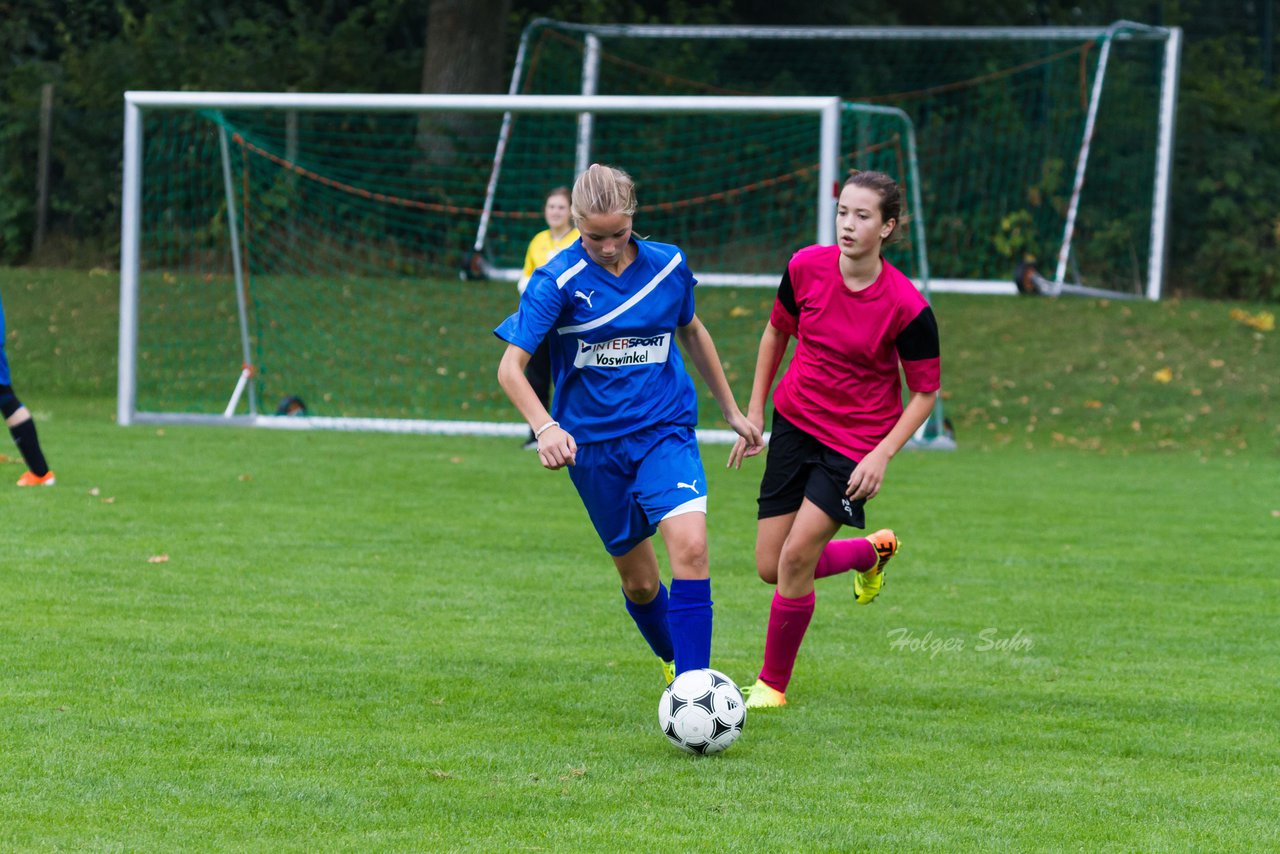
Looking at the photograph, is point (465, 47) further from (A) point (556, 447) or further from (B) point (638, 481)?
(A) point (556, 447)

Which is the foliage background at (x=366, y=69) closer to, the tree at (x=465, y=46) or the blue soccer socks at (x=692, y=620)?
the tree at (x=465, y=46)

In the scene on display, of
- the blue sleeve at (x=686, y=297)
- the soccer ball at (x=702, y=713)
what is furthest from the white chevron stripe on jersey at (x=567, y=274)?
the soccer ball at (x=702, y=713)

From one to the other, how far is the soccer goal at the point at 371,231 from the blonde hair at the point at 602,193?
8594 mm

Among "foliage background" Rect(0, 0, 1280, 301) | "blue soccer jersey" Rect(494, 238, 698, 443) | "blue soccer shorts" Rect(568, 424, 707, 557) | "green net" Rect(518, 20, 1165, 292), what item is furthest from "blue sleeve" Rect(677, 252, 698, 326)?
"foliage background" Rect(0, 0, 1280, 301)

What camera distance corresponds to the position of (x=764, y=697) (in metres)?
5.44

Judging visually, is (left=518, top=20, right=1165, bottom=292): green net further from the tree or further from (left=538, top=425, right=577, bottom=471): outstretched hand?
(left=538, top=425, right=577, bottom=471): outstretched hand

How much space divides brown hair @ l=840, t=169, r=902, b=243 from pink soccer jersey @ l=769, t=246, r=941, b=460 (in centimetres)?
19

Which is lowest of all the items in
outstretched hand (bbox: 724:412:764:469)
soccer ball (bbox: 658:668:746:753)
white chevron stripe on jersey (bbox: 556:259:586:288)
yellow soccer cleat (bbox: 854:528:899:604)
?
yellow soccer cleat (bbox: 854:528:899:604)

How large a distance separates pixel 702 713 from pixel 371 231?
1389cm

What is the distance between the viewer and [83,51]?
23.3 m

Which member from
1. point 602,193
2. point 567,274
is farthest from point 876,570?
point 602,193

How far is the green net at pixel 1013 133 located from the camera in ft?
64.2

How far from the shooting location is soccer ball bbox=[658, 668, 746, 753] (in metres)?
4.65

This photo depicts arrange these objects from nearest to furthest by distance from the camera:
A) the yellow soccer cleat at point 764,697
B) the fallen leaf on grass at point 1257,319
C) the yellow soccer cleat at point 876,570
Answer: the yellow soccer cleat at point 764,697 → the yellow soccer cleat at point 876,570 → the fallen leaf on grass at point 1257,319
